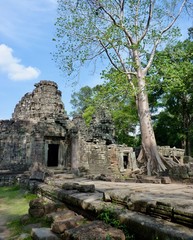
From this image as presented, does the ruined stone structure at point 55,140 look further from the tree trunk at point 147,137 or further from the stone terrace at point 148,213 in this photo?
the stone terrace at point 148,213

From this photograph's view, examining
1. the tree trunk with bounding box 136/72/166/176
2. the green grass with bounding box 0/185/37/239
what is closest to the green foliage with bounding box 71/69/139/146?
the tree trunk with bounding box 136/72/166/176

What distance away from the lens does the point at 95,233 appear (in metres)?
2.62

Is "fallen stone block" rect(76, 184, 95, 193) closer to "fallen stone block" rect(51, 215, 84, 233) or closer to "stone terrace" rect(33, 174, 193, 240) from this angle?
"stone terrace" rect(33, 174, 193, 240)

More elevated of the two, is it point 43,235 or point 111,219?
point 111,219

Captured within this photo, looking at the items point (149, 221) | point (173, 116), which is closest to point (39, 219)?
point (149, 221)

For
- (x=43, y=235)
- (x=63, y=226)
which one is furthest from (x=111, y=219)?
(x=43, y=235)

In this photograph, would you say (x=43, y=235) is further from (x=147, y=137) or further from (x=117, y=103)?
(x=117, y=103)

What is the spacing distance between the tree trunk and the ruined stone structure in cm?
483

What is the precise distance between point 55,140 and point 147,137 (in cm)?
647

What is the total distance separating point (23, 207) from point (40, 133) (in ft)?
29.3

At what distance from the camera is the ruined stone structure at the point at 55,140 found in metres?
14.4

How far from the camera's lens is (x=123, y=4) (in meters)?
14.6

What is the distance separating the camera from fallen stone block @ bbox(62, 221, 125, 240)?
8.31 ft

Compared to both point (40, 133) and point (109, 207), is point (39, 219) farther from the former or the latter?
point (40, 133)
